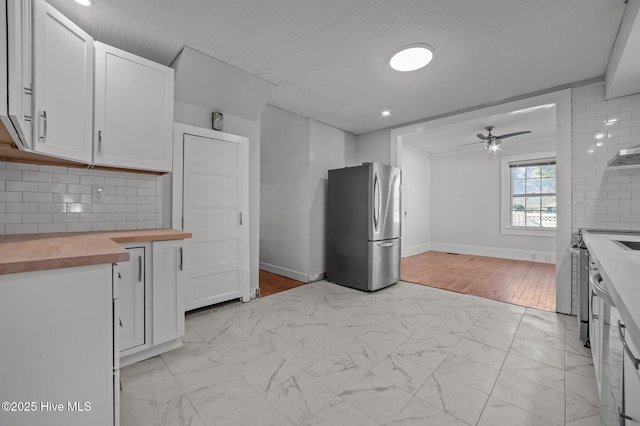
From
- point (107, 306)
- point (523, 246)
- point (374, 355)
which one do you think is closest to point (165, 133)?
point (107, 306)

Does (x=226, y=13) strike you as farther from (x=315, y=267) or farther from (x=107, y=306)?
(x=315, y=267)

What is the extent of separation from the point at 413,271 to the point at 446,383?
3116mm

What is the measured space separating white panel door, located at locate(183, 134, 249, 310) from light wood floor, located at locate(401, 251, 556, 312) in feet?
8.55

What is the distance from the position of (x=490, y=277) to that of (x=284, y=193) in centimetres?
357

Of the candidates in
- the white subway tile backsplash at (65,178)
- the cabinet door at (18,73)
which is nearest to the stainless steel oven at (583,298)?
the cabinet door at (18,73)

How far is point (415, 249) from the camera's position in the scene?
638 centimetres

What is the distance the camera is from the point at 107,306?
106 cm

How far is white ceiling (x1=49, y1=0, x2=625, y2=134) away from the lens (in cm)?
181

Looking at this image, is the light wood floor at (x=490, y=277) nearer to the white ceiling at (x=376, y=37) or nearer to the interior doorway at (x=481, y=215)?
the interior doorway at (x=481, y=215)

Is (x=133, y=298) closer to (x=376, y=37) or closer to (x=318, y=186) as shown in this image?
(x=376, y=37)

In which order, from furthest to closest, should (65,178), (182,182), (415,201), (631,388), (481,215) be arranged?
(415,201)
(481,215)
(182,182)
(65,178)
(631,388)

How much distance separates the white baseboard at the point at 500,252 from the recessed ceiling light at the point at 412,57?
510 cm

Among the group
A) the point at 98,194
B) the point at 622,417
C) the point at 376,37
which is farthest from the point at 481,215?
the point at 98,194

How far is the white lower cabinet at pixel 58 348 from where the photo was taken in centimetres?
88
